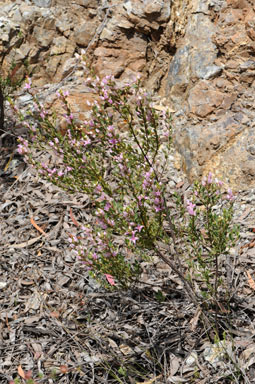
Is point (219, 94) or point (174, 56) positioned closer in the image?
point (219, 94)

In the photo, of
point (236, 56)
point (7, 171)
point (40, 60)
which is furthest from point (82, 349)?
point (40, 60)

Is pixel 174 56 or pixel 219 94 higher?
pixel 174 56

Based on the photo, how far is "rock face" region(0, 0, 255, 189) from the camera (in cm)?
459

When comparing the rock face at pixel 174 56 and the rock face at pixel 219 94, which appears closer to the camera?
the rock face at pixel 219 94

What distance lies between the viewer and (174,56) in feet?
18.1

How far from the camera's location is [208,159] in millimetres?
4637

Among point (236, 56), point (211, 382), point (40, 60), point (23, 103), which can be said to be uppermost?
point (236, 56)

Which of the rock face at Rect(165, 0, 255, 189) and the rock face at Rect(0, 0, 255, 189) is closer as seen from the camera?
the rock face at Rect(165, 0, 255, 189)

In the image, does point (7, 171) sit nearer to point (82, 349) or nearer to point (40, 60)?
point (40, 60)

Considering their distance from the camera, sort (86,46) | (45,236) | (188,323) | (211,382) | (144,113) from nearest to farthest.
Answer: (144,113) → (211,382) → (188,323) → (45,236) → (86,46)

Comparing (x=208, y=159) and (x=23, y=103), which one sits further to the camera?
(x=23, y=103)

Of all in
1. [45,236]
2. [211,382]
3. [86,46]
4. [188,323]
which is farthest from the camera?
[86,46]

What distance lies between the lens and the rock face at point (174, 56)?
15.1 feet

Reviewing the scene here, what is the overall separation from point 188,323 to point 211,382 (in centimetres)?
53
